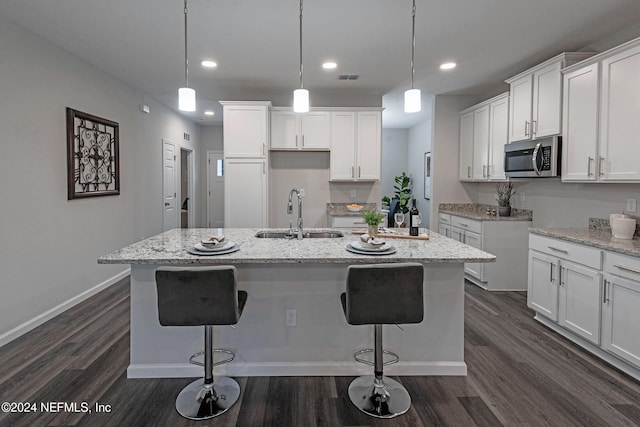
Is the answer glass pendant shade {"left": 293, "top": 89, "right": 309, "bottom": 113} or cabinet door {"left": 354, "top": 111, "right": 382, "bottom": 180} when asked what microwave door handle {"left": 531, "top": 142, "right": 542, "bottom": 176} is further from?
glass pendant shade {"left": 293, "top": 89, "right": 309, "bottom": 113}

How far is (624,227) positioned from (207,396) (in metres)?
3.25

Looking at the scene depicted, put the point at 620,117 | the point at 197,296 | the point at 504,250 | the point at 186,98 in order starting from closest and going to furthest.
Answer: the point at 197,296 < the point at 186,98 < the point at 620,117 < the point at 504,250

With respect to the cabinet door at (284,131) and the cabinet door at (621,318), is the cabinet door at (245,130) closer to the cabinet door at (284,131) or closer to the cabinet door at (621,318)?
the cabinet door at (284,131)

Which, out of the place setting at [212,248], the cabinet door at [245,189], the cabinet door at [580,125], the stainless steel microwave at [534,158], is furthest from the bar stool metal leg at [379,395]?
the cabinet door at [245,189]

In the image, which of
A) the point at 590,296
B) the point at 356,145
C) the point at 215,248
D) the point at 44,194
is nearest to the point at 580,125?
the point at 590,296

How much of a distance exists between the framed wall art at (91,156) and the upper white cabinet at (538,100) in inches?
184

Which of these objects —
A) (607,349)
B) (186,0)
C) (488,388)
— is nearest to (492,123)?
(607,349)

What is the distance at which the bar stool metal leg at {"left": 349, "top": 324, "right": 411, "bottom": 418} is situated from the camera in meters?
2.19

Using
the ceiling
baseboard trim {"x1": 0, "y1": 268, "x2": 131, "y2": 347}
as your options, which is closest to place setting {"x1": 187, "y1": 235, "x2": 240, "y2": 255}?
the ceiling

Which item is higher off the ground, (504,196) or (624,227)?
(504,196)

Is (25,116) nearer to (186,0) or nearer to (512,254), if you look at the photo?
(186,0)

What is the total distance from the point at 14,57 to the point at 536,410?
459cm

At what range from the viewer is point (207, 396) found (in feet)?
7.40

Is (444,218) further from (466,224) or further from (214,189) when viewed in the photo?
(214,189)
